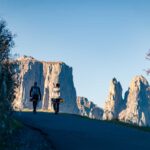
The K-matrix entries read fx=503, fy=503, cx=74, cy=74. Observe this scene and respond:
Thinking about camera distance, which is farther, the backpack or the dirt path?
the backpack

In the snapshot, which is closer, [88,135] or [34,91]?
[88,135]

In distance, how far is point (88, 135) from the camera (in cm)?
2100

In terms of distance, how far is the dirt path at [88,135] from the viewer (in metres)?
18.6

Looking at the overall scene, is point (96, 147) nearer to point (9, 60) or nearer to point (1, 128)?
point (1, 128)

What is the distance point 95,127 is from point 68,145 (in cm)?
609

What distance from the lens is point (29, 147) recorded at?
19.1m

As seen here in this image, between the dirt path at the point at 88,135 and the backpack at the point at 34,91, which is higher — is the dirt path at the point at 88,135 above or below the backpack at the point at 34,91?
below

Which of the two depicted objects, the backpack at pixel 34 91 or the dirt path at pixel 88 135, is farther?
the backpack at pixel 34 91

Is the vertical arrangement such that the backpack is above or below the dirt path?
above

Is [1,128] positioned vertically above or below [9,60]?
below

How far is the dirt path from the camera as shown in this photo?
18.6 m

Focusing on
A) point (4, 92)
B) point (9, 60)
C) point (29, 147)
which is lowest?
point (29, 147)

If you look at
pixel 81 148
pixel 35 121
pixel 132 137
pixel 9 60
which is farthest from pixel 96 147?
pixel 9 60

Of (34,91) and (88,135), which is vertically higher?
(34,91)
